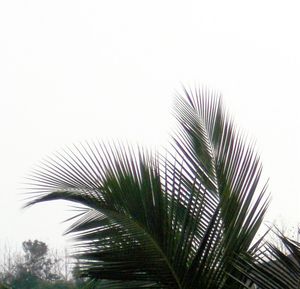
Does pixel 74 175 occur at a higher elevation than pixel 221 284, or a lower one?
higher

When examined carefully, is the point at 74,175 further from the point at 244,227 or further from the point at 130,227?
the point at 244,227

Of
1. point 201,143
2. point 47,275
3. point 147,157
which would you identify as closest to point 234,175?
point 201,143

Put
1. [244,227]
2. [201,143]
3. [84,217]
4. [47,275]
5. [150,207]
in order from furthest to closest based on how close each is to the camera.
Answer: [47,275], [201,143], [84,217], [244,227], [150,207]

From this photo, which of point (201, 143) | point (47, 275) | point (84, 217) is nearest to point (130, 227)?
point (84, 217)

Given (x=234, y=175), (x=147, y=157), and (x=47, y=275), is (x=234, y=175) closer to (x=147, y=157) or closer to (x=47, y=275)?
(x=147, y=157)

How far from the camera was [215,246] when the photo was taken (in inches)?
114

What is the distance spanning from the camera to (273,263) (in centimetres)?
294

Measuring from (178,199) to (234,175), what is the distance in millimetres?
622

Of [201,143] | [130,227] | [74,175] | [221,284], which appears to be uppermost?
[201,143]

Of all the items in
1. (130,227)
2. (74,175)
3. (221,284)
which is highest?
(74,175)

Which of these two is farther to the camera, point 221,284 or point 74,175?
point 74,175

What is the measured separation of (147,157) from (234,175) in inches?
27.3

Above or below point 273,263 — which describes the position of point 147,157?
above

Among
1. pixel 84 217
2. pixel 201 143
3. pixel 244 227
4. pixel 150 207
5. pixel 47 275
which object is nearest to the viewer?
pixel 150 207
